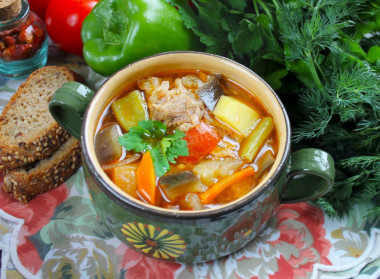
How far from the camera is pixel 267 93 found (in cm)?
189

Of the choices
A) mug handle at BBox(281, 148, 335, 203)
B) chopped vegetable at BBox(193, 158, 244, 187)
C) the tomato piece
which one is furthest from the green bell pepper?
mug handle at BBox(281, 148, 335, 203)

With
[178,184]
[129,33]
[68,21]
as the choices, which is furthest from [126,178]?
[68,21]

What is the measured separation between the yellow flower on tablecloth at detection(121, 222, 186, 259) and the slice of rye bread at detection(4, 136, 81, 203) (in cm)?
63

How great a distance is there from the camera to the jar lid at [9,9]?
7.89ft

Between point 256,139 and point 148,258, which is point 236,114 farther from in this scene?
point 148,258

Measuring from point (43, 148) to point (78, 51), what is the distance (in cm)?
89

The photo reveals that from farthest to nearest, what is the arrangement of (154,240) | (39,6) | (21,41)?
1. (39,6)
2. (21,41)
3. (154,240)

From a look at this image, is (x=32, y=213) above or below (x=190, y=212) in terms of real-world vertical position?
below

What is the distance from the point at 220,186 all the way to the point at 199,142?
22cm

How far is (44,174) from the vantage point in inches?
84.0

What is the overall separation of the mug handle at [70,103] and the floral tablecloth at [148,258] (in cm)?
45

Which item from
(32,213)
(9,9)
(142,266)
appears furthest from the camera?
(9,9)

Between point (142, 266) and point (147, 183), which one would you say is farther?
point (142, 266)

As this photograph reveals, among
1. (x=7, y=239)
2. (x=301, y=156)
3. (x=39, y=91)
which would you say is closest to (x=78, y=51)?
(x=39, y=91)
